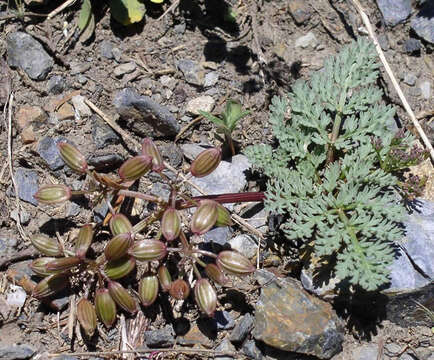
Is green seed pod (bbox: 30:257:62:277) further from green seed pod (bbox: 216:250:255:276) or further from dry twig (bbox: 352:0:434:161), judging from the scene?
dry twig (bbox: 352:0:434:161)

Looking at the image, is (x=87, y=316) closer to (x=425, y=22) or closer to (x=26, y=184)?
(x=26, y=184)

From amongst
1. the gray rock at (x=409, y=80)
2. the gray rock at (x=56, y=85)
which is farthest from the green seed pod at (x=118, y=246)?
the gray rock at (x=409, y=80)

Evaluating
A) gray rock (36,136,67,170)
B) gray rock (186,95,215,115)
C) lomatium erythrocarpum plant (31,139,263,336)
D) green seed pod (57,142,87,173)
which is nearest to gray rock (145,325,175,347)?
lomatium erythrocarpum plant (31,139,263,336)

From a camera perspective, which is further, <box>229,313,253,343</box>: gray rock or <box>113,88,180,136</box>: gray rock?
<box>113,88,180,136</box>: gray rock

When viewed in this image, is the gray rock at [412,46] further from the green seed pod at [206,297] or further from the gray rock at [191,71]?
the green seed pod at [206,297]

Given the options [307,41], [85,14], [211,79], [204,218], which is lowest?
[204,218]

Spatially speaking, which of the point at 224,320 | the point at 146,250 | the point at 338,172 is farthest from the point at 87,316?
the point at 338,172
